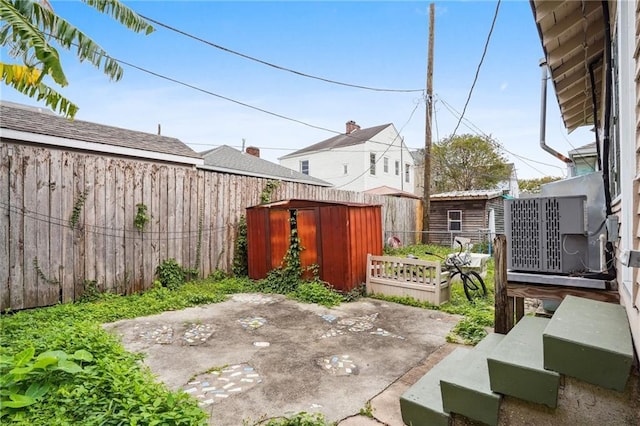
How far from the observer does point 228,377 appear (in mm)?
2906

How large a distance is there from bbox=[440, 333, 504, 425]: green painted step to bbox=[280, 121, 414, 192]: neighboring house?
1825cm

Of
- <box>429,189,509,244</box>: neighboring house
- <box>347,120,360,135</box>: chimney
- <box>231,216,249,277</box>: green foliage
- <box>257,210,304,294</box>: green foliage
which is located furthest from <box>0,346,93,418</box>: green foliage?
<box>347,120,360,135</box>: chimney

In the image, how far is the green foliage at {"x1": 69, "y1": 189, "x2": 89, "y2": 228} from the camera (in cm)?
511

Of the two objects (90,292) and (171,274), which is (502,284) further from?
(90,292)

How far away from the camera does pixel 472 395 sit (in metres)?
1.80

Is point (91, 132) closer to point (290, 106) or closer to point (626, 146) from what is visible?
point (290, 106)

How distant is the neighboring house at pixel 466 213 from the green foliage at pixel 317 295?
357 inches

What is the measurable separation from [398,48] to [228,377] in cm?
1173

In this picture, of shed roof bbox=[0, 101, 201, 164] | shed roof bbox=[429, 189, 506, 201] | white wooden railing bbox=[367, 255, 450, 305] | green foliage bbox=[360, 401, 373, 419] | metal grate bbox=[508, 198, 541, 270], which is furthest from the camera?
shed roof bbox=[429, 189, 506, 201]

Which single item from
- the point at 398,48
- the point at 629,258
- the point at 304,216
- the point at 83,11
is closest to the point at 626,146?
the point at 629,258

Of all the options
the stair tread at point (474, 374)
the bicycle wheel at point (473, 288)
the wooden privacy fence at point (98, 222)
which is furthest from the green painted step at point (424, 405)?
the wooden privacy fence at point (98, 222)

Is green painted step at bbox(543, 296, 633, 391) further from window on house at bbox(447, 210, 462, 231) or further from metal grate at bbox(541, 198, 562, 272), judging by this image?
window on house at bbox(447, 210, 462, 231)

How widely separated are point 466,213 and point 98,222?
1365cm

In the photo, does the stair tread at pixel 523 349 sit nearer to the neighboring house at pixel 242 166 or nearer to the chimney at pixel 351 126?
the neighboring house at pixel 242 166
